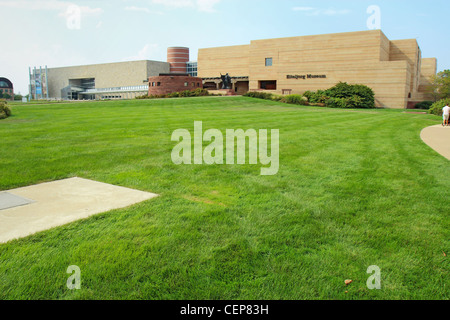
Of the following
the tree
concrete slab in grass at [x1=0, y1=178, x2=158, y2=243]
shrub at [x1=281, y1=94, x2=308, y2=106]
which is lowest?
concrete slab in grass at [x1=0, y1=178, x2=158, y2=243]

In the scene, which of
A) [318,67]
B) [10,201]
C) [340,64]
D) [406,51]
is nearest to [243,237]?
[10,201]

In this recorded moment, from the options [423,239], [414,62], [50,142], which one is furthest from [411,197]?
[414,62]

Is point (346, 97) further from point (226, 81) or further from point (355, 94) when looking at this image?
point (226, 81)

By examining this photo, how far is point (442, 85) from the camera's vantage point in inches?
2307

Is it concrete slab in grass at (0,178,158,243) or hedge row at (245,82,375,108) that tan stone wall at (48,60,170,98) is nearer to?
hedge row at (245,82,375,108)

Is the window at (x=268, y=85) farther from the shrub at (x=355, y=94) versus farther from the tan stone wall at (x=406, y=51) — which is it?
the tan stone wall at (x=406, y=51)

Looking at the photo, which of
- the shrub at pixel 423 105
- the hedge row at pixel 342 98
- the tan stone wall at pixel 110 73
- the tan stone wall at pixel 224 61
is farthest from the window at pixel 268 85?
the tan stone wall at pixel 110 73

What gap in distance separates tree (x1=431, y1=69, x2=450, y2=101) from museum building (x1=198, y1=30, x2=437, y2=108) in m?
2.30

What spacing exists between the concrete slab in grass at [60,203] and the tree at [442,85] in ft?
215

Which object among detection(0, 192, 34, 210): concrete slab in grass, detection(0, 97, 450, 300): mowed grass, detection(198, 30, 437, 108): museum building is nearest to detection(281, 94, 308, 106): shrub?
detection(198, 30, 437, 108): museum building

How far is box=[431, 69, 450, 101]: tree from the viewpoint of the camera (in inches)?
2176

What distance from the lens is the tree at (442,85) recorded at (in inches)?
2176

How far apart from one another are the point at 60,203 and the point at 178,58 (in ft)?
313
